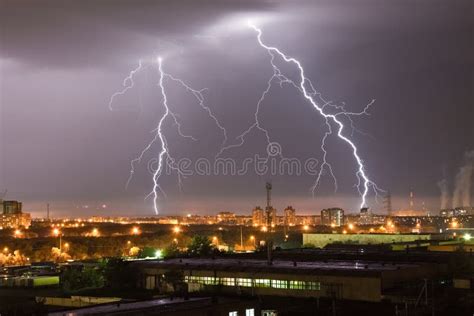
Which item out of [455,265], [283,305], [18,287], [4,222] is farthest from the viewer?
[4,222]

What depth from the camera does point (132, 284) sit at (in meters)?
33.7

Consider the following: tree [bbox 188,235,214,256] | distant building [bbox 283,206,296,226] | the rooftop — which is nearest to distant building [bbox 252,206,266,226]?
distant building [bbox 283,206,296,226]

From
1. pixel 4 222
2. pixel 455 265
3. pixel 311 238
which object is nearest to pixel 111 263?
pixel 455 265

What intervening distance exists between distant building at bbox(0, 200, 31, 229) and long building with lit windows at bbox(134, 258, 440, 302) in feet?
375

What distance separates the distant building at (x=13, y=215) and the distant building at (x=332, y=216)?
210 ft

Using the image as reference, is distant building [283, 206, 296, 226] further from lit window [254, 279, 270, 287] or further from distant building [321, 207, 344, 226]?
lit window [254, 279, 270, 287]

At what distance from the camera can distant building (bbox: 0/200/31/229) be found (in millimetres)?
142625

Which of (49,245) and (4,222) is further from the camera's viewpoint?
(4,222)

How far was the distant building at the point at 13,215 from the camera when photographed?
14262cm

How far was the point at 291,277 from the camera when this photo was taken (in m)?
29.9

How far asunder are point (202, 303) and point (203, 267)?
469 inches

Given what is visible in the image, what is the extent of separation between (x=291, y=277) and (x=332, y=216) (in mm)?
137353

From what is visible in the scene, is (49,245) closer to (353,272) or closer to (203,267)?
(203,267)

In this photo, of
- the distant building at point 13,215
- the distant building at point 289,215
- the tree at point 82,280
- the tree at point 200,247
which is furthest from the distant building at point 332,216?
the tree at point 82,280
